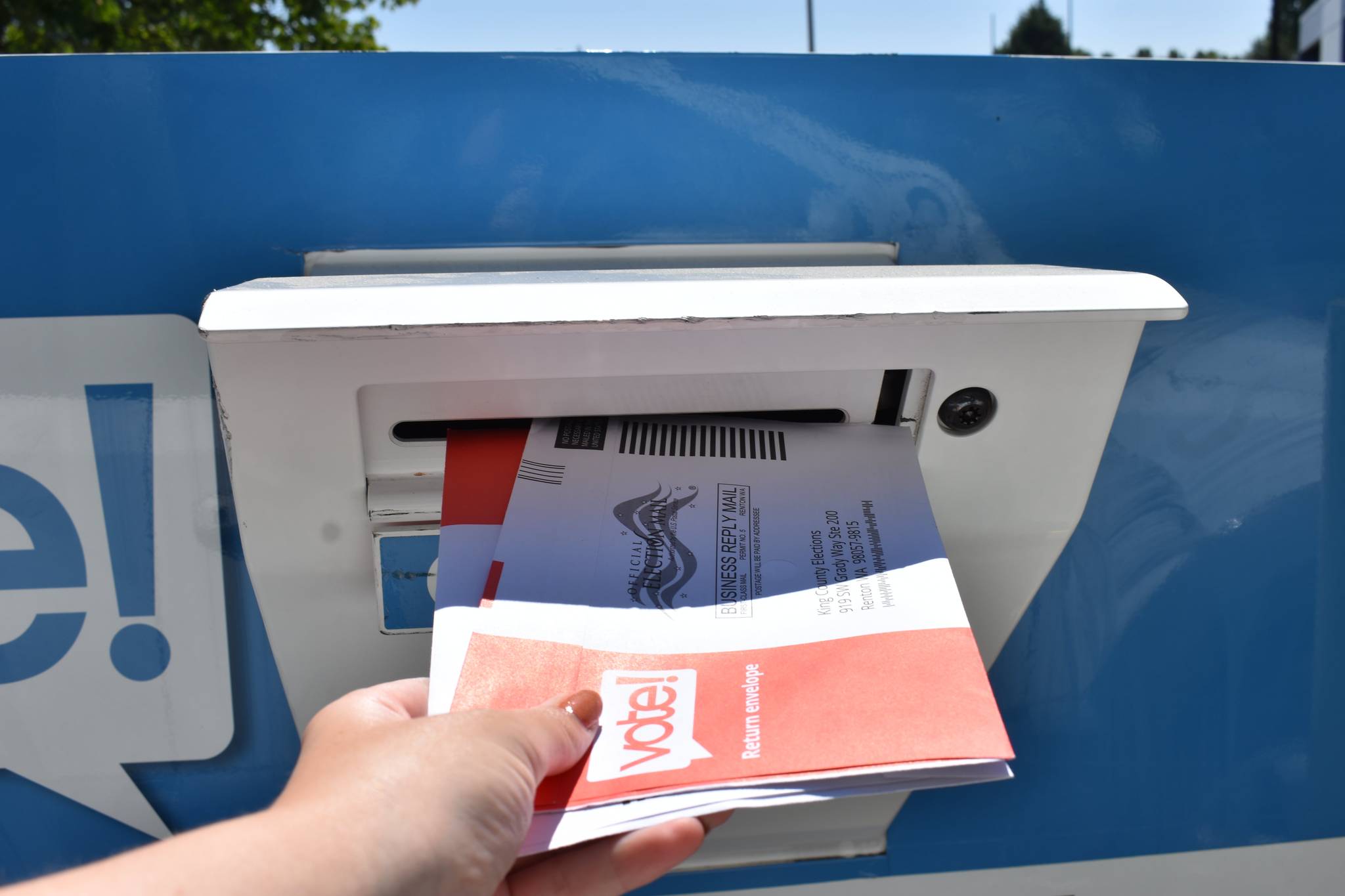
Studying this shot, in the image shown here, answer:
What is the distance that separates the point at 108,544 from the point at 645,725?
62 centimetres

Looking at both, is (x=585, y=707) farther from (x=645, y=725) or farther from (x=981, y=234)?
(x=981, y=234)

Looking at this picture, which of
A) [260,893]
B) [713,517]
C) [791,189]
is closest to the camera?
[260,893]

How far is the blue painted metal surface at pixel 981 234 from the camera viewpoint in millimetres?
906

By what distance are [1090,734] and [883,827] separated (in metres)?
0.27

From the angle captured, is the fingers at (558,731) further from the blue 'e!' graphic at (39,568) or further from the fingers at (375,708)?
the blue 'e!' graphic at (39,568)

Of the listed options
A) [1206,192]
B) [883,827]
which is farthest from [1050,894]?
[1206,192]

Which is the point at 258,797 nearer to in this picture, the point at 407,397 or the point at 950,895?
the point at 407,397

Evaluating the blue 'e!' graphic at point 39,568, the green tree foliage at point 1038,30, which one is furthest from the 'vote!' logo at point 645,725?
the green tree foliage at point 1038,30

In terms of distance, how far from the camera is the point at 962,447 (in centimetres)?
91

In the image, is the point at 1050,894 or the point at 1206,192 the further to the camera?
the point at 1050,894

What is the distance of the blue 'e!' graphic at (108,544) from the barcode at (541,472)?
405 mm

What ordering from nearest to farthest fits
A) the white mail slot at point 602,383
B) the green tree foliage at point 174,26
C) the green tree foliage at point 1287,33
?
the white mail slot at point 602,383, the green tree foliage at point 174,26, the green tree foliage at point 1287,33

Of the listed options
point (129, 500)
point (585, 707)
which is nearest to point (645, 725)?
point (585, 707)

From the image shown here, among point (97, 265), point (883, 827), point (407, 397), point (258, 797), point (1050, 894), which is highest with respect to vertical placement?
point (97, 265)
